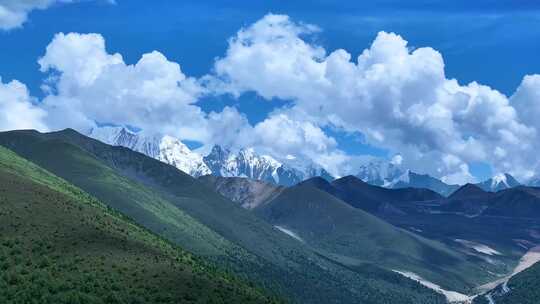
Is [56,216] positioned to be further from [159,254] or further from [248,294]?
[248,294]

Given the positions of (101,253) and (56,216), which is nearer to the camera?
(101,253)

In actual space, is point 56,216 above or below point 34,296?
above

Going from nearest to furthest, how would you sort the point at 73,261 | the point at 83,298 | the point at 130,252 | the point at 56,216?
the point at 83,298 < the point at 73,261 < the point at 130,252 < the point at 56,216

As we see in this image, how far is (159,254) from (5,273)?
138 ft

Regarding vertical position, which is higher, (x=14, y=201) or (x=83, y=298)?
(x=14, y=201)

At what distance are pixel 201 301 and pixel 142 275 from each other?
638 inches

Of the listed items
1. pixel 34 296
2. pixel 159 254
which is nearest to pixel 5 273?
pixel 34 296

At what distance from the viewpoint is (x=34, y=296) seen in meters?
137

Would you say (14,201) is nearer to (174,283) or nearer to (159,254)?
(159,254)

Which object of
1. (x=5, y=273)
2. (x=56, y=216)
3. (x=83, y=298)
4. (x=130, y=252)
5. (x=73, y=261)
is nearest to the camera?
(x=83, y=298)

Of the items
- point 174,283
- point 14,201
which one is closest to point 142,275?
point 174,283

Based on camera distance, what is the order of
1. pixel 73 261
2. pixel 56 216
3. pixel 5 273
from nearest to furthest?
pixel 5 273 → pixel 73 261 → pixel 56 216

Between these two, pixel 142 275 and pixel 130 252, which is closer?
pixel 142 275

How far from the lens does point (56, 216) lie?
194m
